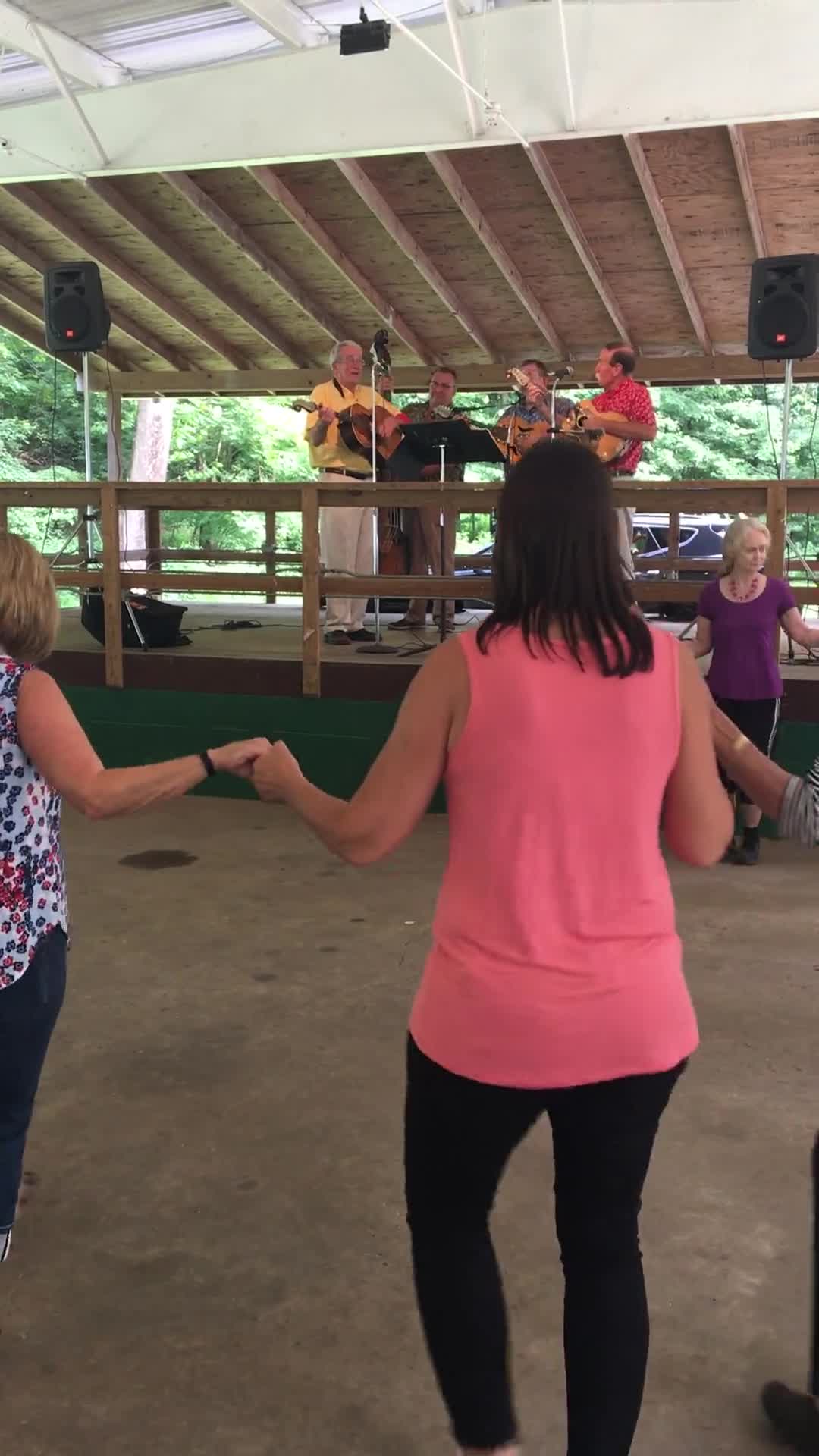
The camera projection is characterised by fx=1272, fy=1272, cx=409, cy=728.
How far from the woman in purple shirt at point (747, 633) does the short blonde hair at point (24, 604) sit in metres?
3.54

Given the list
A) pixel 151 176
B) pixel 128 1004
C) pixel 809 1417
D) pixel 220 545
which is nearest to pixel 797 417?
pixel 220 545

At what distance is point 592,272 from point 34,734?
30.4ft

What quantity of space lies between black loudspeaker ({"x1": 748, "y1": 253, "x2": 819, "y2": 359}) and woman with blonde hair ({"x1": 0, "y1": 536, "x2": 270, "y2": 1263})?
6.12 m

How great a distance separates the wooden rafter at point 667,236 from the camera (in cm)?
864

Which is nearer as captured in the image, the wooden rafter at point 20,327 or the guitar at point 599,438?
the guitar at point 599,438

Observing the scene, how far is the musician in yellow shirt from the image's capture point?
7680 millimetres

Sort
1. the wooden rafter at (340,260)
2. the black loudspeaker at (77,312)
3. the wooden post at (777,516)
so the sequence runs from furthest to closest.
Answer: the wooden rafter at (340,260)
the black loudspeaker at (77,312)
the wooden post at (777,516)

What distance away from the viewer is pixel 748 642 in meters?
5.16

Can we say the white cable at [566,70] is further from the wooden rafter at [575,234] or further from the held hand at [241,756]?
the held hand at [241,756]

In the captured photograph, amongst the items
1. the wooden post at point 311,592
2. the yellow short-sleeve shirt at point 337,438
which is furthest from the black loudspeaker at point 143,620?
the yellow short-sleeve shirt at point 337,438

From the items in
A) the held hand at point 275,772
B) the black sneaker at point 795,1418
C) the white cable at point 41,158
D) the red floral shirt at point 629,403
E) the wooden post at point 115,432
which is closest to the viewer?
the held hand at point 275,772

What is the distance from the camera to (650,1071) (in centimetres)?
151

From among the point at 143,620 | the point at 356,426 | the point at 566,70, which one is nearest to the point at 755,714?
the point at 356,426

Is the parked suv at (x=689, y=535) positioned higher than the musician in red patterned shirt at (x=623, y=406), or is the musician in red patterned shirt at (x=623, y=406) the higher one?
the musician in red patterned shirt at (x=623, y=406)
